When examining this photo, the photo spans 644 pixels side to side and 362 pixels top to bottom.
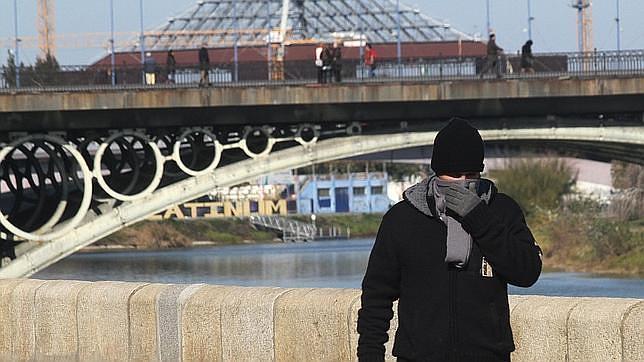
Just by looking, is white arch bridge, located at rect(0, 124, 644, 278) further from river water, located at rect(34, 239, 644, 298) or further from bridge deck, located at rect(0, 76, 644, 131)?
river water, located at rect(34, 239, 644, 298)

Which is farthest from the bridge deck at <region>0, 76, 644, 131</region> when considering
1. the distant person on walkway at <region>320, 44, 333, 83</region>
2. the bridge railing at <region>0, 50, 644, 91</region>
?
the distant person on walkway at <region>320, 44, 333, 83</region>

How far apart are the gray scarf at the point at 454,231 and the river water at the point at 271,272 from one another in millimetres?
30559

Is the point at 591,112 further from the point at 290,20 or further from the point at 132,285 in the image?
the point at 290,20

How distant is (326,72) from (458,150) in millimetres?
25210

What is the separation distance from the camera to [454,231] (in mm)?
5938

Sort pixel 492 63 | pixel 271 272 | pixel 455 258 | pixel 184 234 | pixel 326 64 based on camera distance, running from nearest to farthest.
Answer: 1. pixel 455 258
2. pixel 326 64
3. pixel 492 63
4. pixel 271 272
5. pixel 184 234

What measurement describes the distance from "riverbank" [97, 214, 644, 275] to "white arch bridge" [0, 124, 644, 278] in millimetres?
17208

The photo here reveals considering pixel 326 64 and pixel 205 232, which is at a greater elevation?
pixel 326 64

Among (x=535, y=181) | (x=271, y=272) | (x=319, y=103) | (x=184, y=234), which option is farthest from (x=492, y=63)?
(x=184, y=234)

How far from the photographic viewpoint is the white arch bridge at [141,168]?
2970 cm

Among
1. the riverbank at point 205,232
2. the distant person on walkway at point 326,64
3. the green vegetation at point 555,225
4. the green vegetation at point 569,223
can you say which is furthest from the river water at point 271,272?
the riverbank at point 205,232

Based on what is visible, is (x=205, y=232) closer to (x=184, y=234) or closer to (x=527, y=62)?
(x=184, y=234)

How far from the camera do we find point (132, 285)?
11344mm

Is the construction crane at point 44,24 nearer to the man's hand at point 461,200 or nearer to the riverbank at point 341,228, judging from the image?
the riverbank at point 341,228
